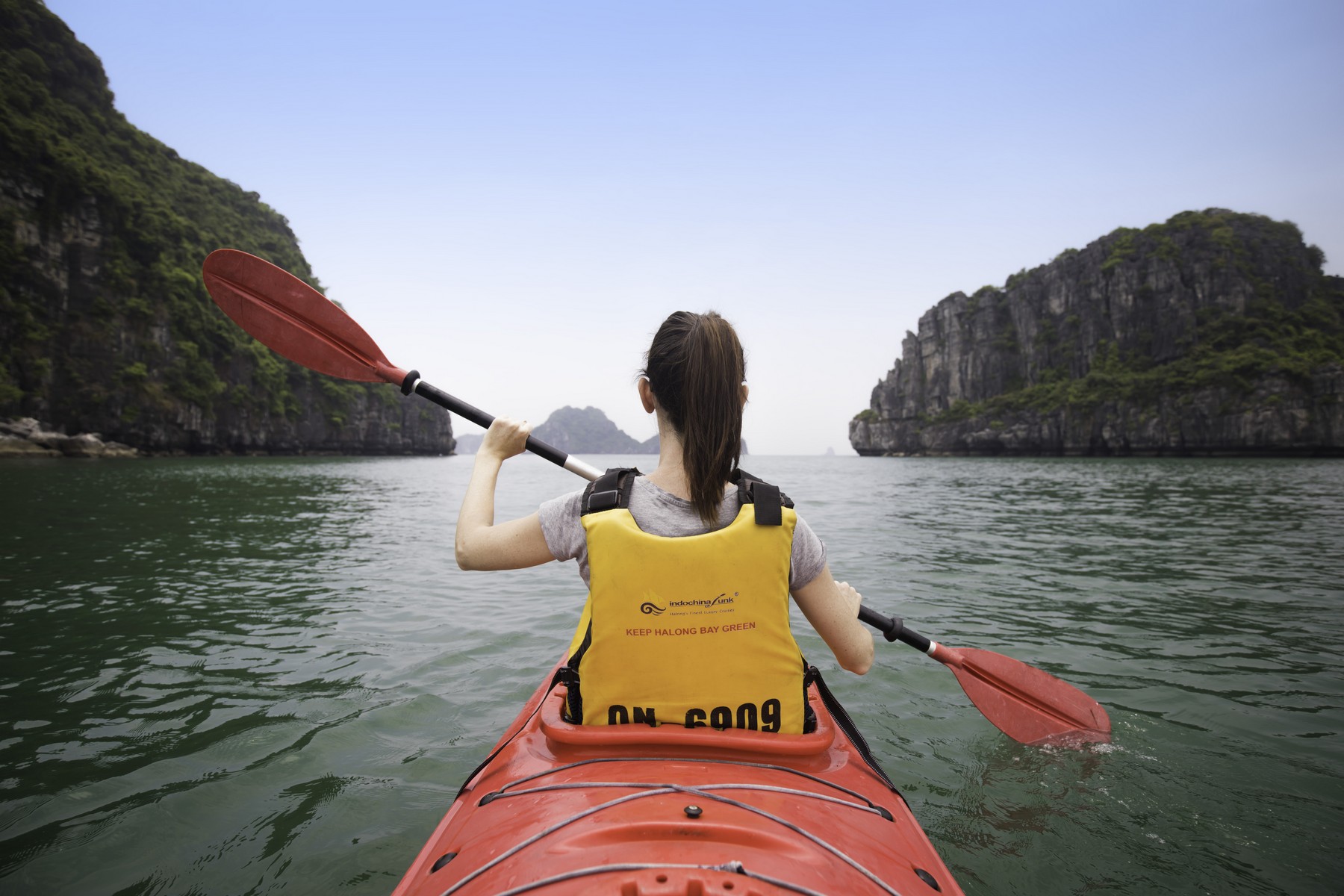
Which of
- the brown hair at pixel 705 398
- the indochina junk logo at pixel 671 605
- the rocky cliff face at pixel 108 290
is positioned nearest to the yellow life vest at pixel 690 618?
the indochina junk logo at pixel 671 605

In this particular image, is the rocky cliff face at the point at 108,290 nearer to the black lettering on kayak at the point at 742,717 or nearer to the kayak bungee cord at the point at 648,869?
the black lettering on kayak at the point at 742,717

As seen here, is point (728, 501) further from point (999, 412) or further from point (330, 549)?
point (999, 412)

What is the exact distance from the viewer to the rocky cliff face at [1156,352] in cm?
6694

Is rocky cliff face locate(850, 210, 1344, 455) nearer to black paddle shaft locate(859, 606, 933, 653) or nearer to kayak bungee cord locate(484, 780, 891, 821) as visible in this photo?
black paddle shaft locate(859, 606, 933, 653)

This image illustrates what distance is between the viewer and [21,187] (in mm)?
44562

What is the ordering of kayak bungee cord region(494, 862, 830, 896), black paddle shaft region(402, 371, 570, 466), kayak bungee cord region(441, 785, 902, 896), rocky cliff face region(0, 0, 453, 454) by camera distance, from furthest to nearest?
rocky cliff face region(0, 0, 453, 454) → black paddle shaft region(402, 371, 570, 466) → kayak bungee cord region(441, 785, 902, 896) → kayak bungee cord region(494, 862, 830, 896)

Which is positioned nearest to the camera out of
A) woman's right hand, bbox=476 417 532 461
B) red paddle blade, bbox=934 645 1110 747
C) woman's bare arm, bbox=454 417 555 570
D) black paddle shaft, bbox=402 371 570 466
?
woman's bare arm, bbox=454 417 555 570

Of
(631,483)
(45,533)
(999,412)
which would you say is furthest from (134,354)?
(999,412)

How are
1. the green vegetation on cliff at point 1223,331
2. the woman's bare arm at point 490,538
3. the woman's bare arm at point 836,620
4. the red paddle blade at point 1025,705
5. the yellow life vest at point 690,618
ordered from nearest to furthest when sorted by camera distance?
the yellow life vest at point 690,618
the woman's bare arm at point 490,538
the woman's bare arm at point 836,620
the red paddle blade at point 1025,705
the green vegetation on cliff at point 1223,331

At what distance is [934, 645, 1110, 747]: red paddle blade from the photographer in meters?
3.86

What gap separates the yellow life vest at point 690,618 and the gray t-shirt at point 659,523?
52 millimetres

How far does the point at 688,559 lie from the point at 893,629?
7.13 ft

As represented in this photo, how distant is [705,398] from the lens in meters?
1.87

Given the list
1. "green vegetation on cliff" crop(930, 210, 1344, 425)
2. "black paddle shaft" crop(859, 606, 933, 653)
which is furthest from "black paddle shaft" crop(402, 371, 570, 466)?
"green vegetation on cliff" crop(930, 210, 1344, 425)
